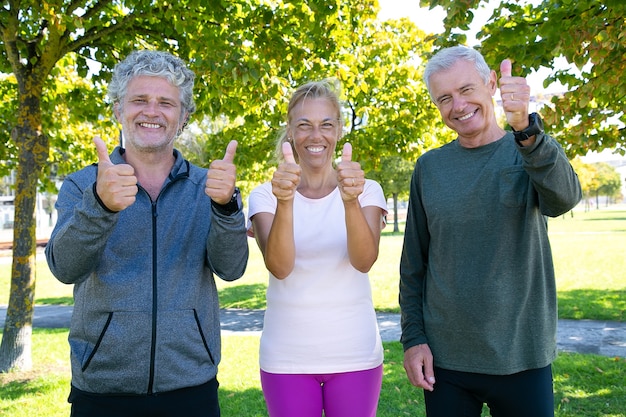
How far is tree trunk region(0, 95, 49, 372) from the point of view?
612 centimetres

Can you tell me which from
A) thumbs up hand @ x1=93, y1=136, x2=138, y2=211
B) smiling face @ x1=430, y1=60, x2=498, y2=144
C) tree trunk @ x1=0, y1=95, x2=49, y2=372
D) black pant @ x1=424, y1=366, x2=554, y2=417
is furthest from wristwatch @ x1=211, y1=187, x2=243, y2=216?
tree trunk @ x1=0, y1=95, x2=49, y2=372

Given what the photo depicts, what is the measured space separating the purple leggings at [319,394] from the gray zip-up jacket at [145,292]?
354mm

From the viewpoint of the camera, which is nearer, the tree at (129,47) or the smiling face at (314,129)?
the smiling face at (314,129)

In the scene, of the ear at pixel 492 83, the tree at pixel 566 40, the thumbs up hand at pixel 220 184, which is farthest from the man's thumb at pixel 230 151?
the tree at pixel 566 40

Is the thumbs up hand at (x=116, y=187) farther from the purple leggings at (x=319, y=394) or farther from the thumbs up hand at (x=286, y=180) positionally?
the purple leggings at (x=319, y=394)

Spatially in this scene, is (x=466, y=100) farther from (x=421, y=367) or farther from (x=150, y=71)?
(x=150, y=71)

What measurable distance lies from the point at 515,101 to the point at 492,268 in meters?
0.69

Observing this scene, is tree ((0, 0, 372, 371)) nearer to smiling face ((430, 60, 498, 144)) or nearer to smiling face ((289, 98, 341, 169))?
smiling face ((289, 98, 341, 169))

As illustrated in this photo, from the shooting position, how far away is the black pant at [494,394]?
7.42 ft

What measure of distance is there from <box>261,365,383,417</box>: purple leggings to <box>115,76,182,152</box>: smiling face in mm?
1147

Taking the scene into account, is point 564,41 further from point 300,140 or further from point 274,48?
point 274,48

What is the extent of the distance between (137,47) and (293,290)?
5.35 meters

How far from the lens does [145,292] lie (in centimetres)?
216

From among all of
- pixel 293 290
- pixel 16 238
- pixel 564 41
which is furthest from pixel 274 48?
pixel 293 290
